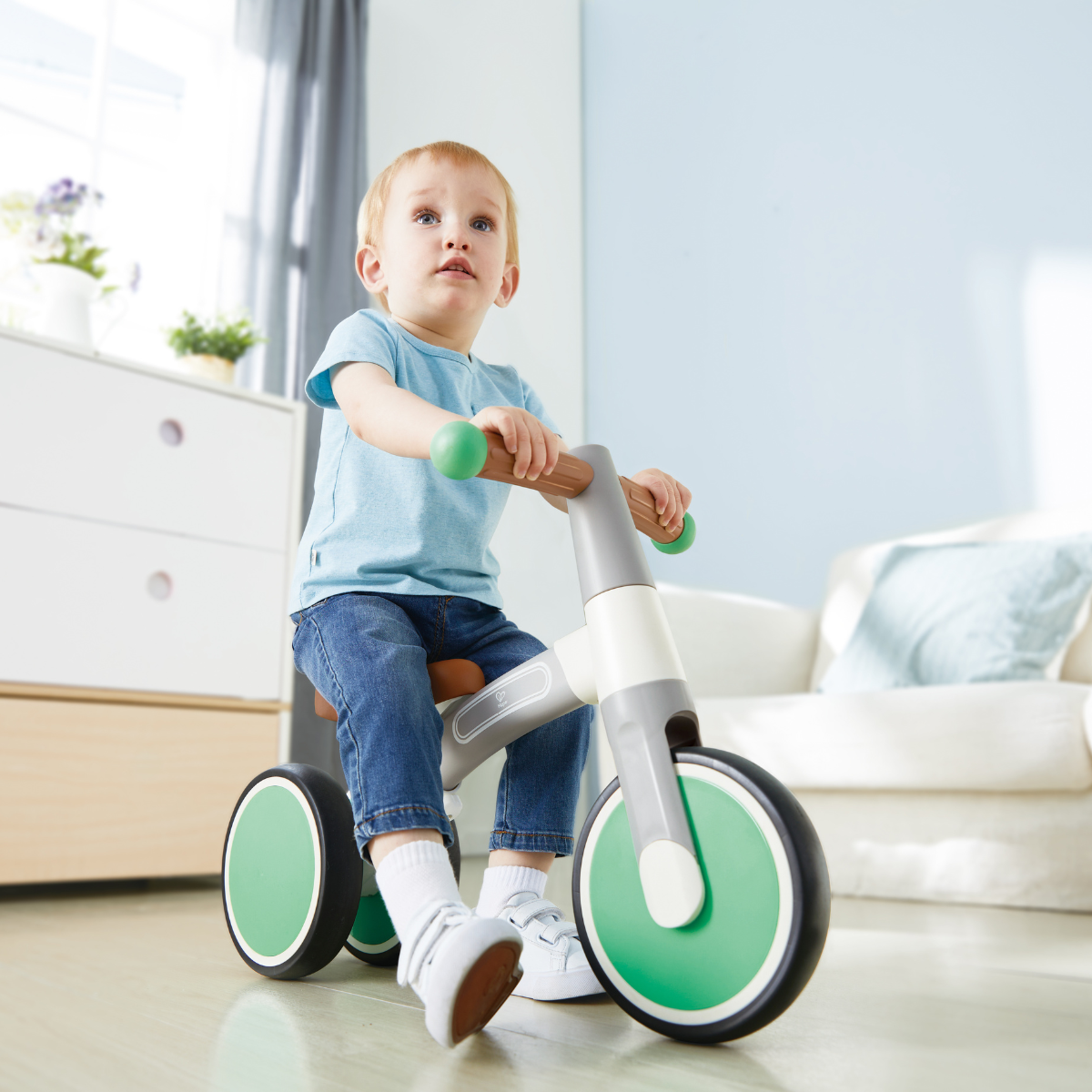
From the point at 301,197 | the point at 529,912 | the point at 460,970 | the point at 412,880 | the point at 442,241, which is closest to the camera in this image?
the point at 460,970

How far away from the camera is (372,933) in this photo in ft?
3.43

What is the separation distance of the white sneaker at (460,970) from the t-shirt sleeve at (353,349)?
496 millimetres

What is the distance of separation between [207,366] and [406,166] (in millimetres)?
1123

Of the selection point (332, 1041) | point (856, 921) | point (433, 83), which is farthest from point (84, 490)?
point (433, 83)

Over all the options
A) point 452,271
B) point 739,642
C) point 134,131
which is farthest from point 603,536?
point 134,131

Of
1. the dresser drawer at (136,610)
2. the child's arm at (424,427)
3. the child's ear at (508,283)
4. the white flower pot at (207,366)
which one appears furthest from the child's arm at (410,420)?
the white flower pot at (207,366)

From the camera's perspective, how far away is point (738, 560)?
2811 mm

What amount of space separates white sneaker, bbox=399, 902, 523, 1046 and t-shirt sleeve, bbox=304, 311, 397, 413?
1.63 feet

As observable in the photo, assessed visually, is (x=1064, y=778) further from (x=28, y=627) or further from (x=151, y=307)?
(x=151, y=307)

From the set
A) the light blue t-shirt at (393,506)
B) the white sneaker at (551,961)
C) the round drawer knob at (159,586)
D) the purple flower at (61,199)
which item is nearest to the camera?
the white sneaker at (551,961)

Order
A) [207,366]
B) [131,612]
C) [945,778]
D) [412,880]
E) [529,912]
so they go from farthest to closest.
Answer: [207,366] < [131,612] < [945,778] < [529,912] < [412,880]

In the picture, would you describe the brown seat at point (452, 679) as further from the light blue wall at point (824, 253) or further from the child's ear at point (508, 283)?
the light blue wall at point (824, 253)

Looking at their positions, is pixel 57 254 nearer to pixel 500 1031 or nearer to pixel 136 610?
pixel 136 610

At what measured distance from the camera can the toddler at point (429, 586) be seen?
0.75 meters
